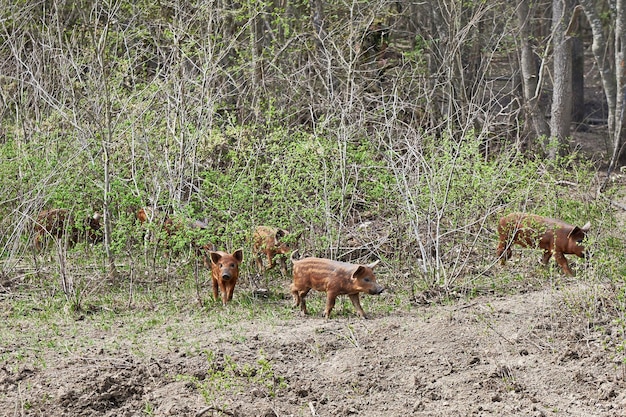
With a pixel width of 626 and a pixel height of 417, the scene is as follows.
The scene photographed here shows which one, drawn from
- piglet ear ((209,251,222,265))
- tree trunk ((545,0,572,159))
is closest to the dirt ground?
piglet ear ((209,251,222,265))

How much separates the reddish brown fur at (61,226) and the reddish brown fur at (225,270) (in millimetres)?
1944

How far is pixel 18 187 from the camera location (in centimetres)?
1105

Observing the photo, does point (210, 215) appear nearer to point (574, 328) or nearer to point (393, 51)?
point (574, 328)

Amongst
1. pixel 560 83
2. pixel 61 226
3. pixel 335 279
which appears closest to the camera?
pixel 335 279

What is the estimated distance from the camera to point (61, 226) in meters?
11.1

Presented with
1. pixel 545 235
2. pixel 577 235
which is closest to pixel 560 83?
pixel 545 235

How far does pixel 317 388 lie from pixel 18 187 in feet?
18.3

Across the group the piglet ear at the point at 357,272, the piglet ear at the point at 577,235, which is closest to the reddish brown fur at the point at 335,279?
the piglet ear at the point at 357,272

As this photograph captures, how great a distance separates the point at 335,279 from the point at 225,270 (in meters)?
1.17

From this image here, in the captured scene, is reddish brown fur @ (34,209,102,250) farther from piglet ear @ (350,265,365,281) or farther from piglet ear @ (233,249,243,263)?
piglet ear @ (350,265,365,281)

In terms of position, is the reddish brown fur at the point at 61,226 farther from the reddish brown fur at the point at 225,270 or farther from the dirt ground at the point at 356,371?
the dirt ground at the point at 356,371

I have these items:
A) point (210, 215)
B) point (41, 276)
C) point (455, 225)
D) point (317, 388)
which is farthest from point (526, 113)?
point (317, 388)

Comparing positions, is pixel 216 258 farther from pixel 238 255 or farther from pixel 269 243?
pixel 269 243

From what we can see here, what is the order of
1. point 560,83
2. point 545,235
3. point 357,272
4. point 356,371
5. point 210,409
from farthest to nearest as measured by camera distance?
point 560,83
point 545,235
point 357,272
point 356,371
point 210,409
